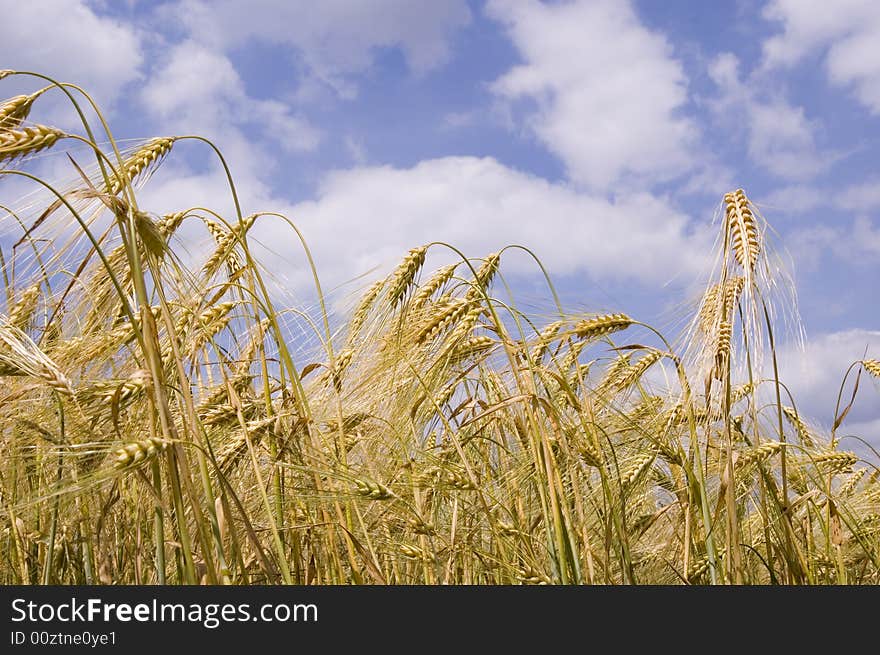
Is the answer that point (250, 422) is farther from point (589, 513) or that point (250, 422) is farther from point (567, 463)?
point (589, 513)

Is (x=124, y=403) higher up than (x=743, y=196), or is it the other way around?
(x=743, y=196)

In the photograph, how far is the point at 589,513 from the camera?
236 centimetres

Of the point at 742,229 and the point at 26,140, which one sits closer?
the point at 26,140

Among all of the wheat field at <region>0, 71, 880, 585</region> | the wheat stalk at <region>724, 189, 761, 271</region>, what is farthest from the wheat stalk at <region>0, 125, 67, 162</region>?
the wheat stalk at <region>724, 189, 761, 271</region>

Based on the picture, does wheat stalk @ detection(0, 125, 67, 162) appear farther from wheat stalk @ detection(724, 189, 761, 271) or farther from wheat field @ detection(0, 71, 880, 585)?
wheat stalk @ detection(724, 189, 761, 271)

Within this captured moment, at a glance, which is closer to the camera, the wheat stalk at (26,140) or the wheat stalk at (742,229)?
the wheat stalk at (26,140)

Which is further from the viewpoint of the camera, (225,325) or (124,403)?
(225,325)

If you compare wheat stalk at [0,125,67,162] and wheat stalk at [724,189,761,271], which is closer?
wheat stalk at [0,125,67,162]

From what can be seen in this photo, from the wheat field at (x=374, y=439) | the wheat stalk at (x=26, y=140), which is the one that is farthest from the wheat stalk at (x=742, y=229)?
the wheat stalk at (x=26, y=140)

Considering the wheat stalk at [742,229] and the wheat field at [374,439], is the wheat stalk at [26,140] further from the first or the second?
the wheat stalk at [742,229]

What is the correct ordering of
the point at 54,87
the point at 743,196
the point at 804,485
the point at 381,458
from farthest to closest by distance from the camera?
the point at 804,485 < the point at 381,458 < the point at 743,196 < the point at 54,87

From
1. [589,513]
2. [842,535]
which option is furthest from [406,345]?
[842,535]

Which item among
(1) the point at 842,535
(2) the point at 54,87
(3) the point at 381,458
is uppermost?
(2) the point at 54,87

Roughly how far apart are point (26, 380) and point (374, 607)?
1009mm
